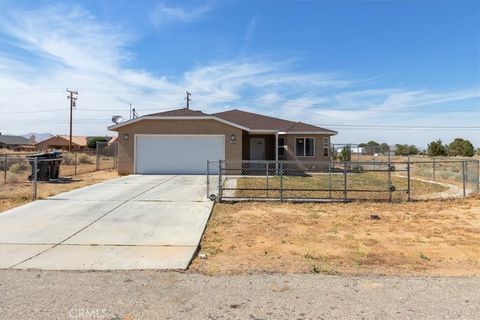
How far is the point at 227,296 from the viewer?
14.5 ft

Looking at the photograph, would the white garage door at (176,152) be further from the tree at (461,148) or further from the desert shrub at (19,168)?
the tree at (461,148)

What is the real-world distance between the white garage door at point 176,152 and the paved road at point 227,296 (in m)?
16.1

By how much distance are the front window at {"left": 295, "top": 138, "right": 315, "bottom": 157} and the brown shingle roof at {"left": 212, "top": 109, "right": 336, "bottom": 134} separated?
720mm

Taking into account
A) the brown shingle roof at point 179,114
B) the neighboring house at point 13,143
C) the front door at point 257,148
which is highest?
the neighboring house at point 13,143

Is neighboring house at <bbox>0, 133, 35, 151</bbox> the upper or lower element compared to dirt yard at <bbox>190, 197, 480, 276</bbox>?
upper

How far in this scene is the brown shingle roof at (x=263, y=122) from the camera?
1011 inches

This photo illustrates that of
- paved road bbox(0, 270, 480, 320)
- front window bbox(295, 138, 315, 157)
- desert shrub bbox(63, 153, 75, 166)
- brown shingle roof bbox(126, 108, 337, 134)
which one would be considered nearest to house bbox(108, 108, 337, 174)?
brown shingle roof bbox(126, 108, 337, 134)

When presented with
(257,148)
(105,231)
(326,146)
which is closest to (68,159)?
(257,148)

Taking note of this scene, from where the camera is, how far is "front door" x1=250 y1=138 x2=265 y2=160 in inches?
1059

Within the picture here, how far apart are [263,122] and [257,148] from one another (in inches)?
88.0

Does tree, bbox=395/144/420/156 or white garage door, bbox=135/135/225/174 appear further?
tree, bbox=395/144/420/156

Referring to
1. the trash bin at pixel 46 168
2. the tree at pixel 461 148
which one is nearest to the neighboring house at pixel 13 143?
the trash bin at pixel 46 168

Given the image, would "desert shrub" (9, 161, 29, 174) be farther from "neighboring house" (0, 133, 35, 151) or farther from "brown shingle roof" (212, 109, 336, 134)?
"neighboring house" (0, 133, 35, 151)

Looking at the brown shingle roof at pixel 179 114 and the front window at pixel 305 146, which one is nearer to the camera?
the brown shingle roof at pixel 179 114
